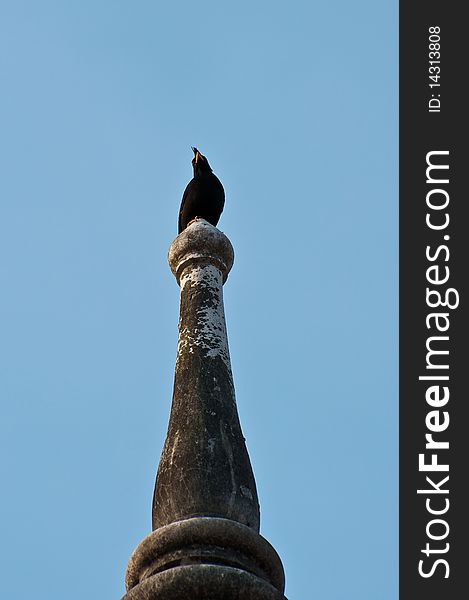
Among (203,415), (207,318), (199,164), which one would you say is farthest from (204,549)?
(199,164)

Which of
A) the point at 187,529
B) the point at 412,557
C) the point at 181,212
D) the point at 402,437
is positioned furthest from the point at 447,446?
the point at 187,529

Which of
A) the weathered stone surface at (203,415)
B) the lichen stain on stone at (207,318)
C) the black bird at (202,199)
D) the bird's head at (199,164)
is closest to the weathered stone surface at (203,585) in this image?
the weathered stone surface at (203,415)

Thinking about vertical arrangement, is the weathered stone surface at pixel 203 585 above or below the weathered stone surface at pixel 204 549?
below

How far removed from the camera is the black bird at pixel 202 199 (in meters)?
8.06

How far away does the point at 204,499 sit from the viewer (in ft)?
17.4

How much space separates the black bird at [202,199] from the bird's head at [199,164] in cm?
2

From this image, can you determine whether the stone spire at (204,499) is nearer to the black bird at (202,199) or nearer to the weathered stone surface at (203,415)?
the weathered stone surface at (203,415)

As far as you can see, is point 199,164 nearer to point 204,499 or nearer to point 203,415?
point 203,415

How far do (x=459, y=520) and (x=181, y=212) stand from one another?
3.06 meters

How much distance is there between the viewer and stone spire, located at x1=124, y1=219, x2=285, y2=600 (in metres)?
4.79

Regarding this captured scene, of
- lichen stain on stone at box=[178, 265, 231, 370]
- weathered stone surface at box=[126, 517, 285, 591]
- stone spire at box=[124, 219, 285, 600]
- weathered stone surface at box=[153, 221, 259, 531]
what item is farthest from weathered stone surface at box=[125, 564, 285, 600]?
lichen stain on stone at box=[178, 265, 231, 370]

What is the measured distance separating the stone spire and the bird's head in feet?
7.25

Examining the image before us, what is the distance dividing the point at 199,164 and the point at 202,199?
2.20ft

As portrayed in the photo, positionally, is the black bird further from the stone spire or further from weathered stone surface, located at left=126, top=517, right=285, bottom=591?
weathered stone surface, located at left=126, top=517, right=285, bottom=591
